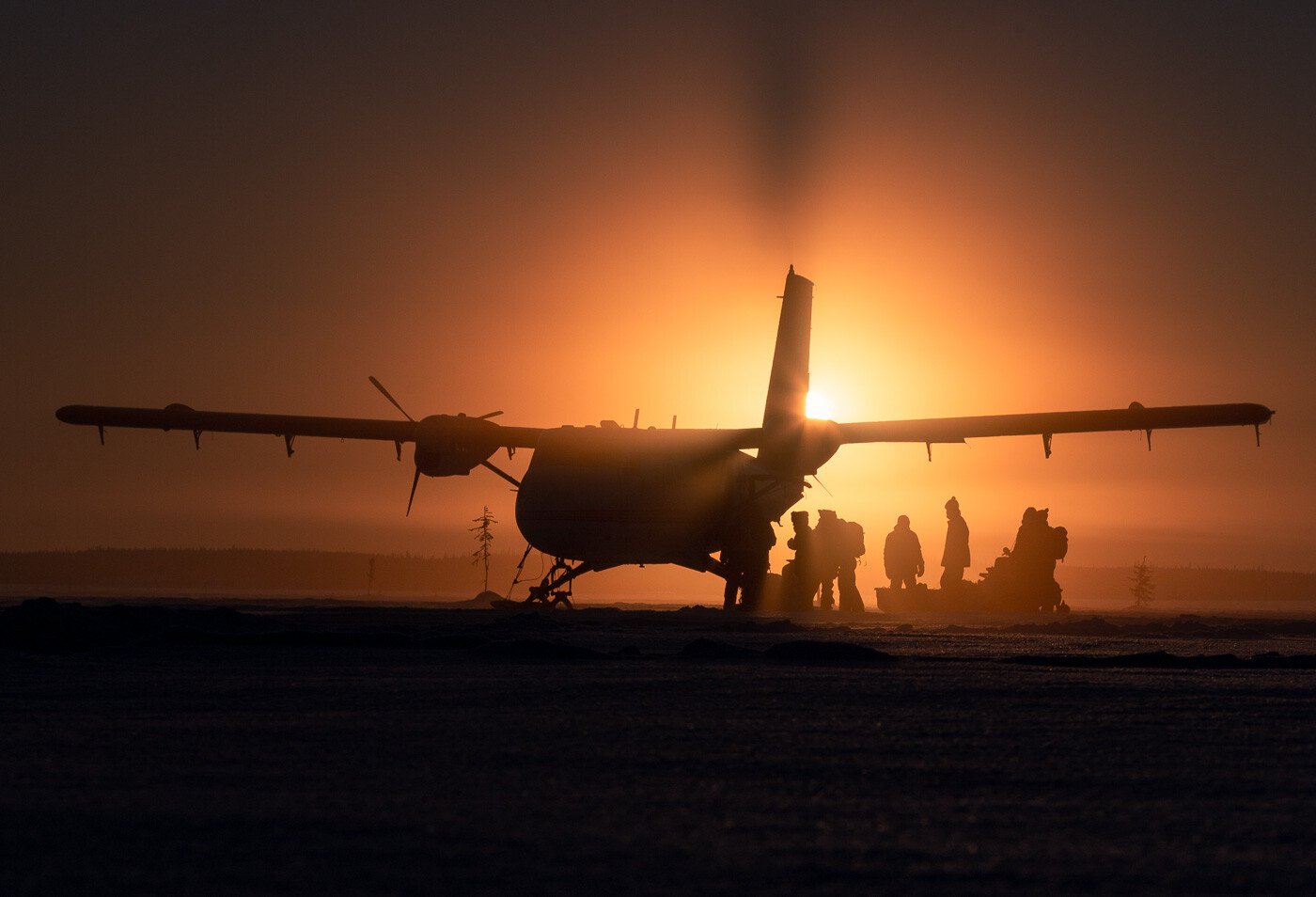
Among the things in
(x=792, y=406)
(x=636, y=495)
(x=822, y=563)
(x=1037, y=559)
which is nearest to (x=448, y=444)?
(x=636, y=495)

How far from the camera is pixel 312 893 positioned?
2824mm

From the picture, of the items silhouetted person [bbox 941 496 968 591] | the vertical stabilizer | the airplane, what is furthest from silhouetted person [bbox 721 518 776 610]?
silhouetted person [bbox 941 496 968 591]

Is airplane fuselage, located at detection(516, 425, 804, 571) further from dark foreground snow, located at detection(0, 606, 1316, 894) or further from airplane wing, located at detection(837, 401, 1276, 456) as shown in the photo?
dark foreground snow, located at detection(0, 606, 1316, 894)

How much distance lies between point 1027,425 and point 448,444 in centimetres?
1594

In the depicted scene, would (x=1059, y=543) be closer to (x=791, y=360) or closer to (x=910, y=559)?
(x=910, y=559)

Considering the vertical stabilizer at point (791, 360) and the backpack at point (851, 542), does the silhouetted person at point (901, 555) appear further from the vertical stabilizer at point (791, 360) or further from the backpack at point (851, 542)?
the vertical stabilizer at point (791, 360)

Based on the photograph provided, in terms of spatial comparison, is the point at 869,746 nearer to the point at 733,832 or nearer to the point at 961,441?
the point at 733,832

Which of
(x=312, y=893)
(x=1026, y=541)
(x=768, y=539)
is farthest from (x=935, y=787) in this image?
(x=1026, y=541)

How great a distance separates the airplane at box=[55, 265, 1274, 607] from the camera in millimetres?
32812

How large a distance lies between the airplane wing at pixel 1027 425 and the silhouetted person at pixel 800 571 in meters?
5.71

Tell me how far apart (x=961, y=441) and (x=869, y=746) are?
1214 inches

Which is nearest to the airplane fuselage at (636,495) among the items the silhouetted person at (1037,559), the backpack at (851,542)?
the backpack at (851,542)

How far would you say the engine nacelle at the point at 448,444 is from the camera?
1282 inches

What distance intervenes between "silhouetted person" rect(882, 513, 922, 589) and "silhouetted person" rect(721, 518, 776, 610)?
3101cm
